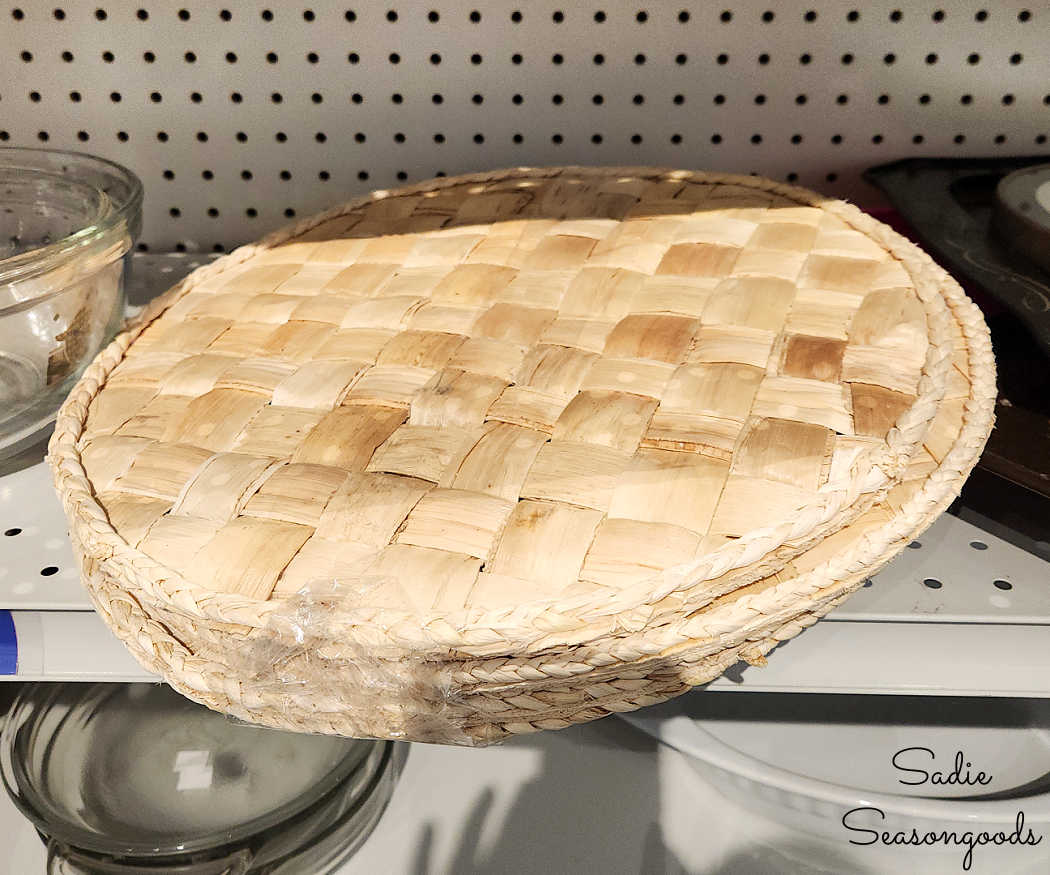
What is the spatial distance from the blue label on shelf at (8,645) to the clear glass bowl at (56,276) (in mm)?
154

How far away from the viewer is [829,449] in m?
0.43

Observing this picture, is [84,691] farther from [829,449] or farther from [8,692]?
[829,449]

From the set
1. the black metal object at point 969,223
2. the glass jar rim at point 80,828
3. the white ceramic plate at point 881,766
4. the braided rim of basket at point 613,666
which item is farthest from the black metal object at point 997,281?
the glass jar rim at point 80,828

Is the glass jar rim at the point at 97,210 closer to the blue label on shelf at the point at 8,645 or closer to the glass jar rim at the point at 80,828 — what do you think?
the blue label on shelf at the point at 8,645

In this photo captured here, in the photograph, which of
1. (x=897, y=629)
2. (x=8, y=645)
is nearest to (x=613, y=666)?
(x=897, y=629)

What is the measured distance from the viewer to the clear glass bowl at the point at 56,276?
0.55 m

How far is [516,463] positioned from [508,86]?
0.47 metres

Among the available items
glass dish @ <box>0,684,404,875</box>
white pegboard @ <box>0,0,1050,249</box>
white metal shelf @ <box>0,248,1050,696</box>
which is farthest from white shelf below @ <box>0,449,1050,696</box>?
white pegboard @ <box>0,0,1050,249</box>

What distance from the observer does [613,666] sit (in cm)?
37

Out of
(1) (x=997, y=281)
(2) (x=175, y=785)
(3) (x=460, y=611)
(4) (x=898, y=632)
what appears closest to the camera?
(3) (x=460, y=611)

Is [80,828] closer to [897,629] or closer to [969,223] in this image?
[897,629]

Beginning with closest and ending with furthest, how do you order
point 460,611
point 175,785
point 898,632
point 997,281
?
point 460,611 < point 898,632 < point 997,281 < point 175,785

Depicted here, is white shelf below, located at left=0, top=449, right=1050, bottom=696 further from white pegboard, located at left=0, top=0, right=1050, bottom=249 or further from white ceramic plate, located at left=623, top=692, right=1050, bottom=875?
white pegboard, located at left=0, top=0, right=1050, bottom=249

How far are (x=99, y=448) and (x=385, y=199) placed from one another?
34 cm
